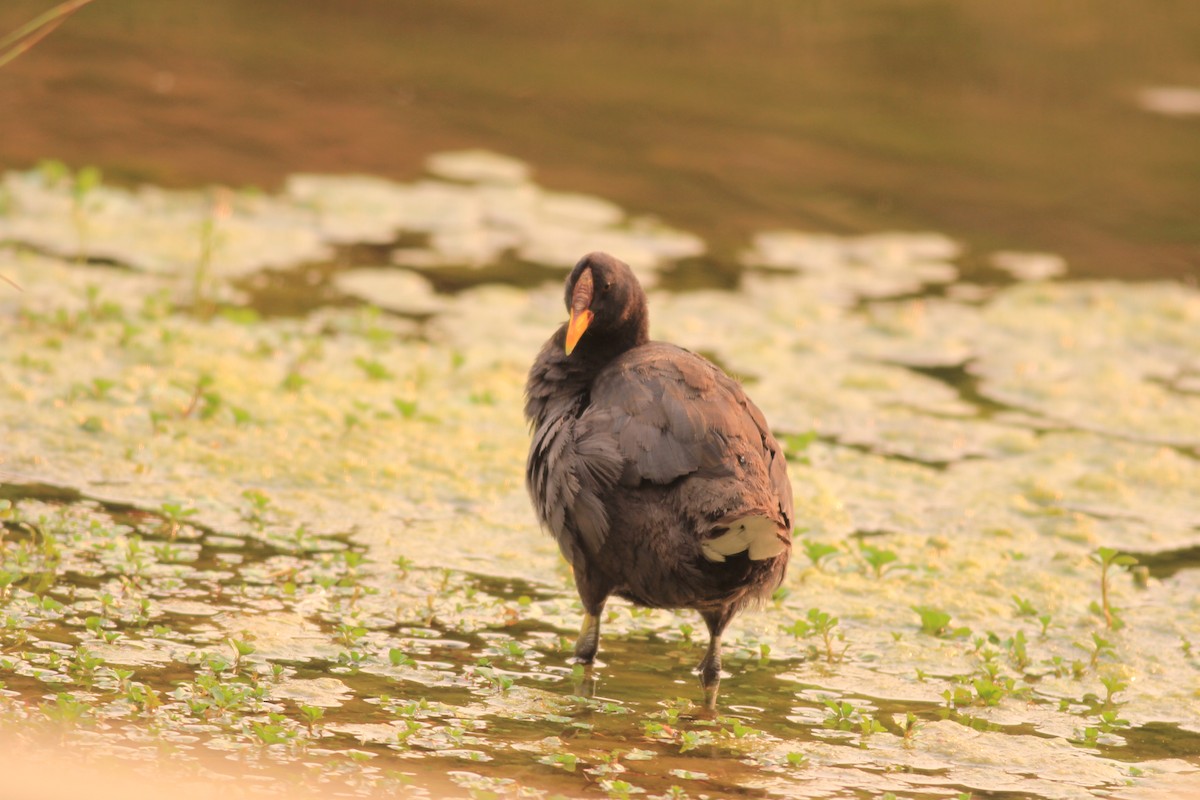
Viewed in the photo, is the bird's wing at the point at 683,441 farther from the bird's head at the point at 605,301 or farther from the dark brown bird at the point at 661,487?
the bird's head at the point at 605,301

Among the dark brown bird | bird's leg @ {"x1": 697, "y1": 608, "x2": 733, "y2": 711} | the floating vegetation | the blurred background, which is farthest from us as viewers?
the blurred background

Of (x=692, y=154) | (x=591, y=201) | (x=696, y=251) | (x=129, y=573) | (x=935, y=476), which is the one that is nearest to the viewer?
(x=129, y=573)

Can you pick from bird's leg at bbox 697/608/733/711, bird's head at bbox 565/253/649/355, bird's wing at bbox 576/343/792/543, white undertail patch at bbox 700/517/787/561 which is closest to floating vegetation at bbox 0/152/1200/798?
bird's leg at bbox 697/608/733/711

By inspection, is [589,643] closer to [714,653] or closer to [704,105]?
[714,653]

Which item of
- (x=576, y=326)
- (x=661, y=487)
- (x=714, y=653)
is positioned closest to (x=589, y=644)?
(x=714, y=653)

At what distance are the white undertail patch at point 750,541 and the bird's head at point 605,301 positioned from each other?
45.9 inches

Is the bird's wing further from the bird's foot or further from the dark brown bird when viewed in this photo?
the bird's foot

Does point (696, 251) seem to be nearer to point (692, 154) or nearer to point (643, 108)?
point (692, 154)

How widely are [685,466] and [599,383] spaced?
0.70 m

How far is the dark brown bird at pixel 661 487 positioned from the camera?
172 inches

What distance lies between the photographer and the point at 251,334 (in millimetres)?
7656

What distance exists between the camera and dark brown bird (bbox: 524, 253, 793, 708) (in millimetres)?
4363

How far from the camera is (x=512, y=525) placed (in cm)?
598

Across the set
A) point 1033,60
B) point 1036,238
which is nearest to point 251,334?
point 1036,238
